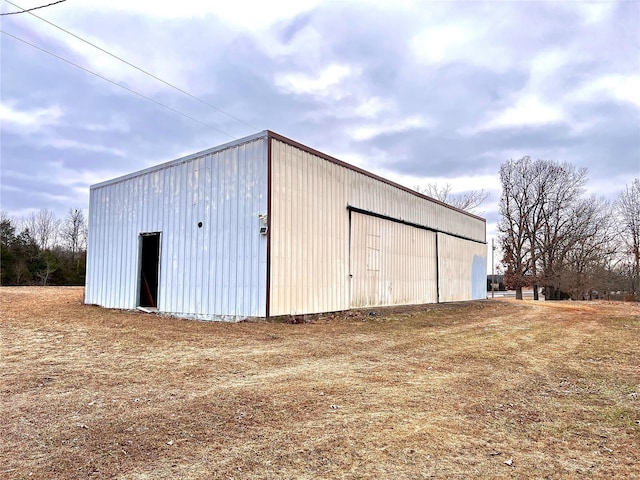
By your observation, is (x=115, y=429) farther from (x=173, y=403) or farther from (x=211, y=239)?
(x=211, y=239)

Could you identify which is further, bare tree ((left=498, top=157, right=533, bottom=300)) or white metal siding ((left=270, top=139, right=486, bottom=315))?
bare tree ((left=498, top=157, right=533, bottom=300))

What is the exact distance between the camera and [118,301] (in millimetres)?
13242

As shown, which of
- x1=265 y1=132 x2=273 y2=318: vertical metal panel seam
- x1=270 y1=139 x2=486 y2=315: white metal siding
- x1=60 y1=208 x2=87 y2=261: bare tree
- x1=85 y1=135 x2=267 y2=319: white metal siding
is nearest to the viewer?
x1=265 y1=132 x2=273 y2=318: vertical metal panel seam

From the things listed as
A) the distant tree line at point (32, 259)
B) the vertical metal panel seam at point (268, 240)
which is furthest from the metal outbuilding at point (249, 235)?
the distant tree line at point (32, 259)

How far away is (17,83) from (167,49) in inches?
152

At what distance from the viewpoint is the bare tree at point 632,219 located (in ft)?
92.3

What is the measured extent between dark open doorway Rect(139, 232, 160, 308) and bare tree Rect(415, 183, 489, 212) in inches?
1174

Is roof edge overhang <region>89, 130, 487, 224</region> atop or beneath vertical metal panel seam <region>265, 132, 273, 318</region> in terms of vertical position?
atop

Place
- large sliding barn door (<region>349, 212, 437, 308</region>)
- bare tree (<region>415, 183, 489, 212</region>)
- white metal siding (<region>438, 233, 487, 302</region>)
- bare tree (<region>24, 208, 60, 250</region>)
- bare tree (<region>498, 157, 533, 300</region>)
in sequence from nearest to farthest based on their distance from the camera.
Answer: large sliding barn door (<region>349, 212, 437, 308</region>), white metal siding (<region>438, 233, 487, 302</region>), bare tree (<region>498, 157, 533, 300</region>), bare tree (<region>415, 183, 489, 212</region>), bare tree (<region>24, 208, 60, 250</region>)

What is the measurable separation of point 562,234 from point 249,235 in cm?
3018

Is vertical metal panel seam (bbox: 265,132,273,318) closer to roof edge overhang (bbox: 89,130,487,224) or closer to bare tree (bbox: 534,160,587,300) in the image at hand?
roof edge overhang (bbox: 89,130,487,224)

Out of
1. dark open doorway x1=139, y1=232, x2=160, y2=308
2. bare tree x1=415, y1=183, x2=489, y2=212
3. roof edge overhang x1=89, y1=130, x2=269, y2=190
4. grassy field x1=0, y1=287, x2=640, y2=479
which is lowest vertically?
grassy field x1=0, y1=287, x2=640, y2=479

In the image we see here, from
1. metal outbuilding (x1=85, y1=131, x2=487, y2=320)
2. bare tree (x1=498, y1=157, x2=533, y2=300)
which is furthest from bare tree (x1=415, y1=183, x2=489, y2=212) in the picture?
metal outbuilding (x1=85, y1=131, x2=487, y2=320)

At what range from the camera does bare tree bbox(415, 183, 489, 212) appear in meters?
39.1
